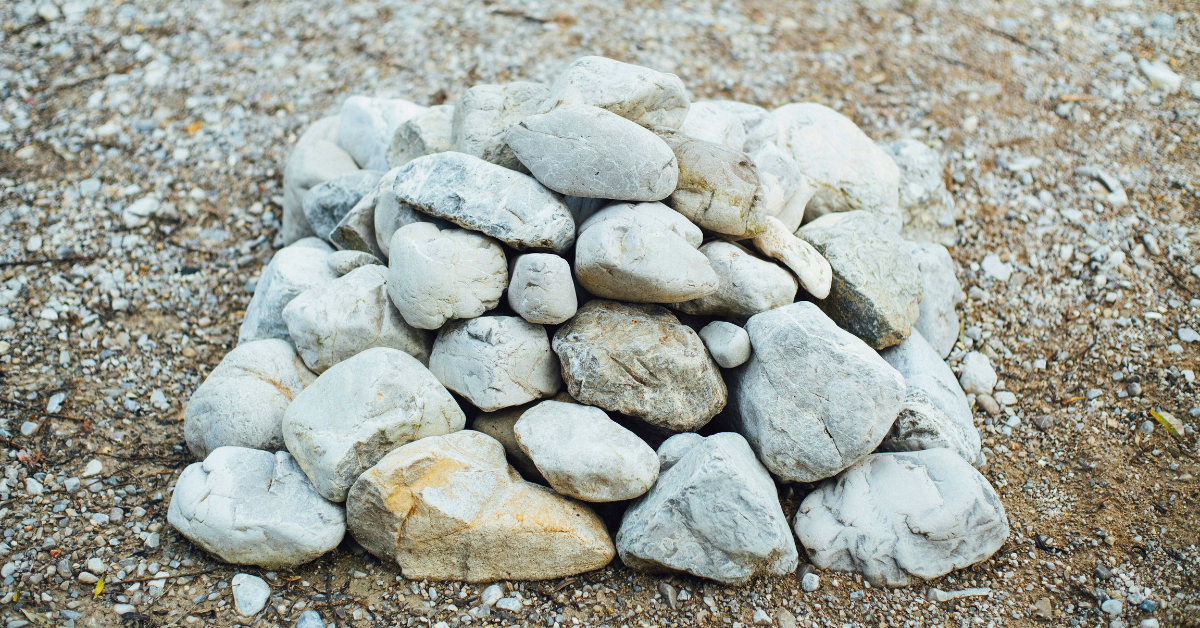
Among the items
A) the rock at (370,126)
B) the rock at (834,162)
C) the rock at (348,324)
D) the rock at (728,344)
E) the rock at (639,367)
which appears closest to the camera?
the rock at (639,367)

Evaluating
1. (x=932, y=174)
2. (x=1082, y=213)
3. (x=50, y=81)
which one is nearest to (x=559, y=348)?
(x=932, y=174)

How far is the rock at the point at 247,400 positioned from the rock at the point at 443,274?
69 cm

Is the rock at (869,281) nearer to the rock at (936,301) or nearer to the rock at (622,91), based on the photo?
the rock at (936,301)

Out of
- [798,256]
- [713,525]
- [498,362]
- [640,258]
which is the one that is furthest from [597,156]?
[713,525]

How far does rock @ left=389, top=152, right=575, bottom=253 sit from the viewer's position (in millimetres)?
3236

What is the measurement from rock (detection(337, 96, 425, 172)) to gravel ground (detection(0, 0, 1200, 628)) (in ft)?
2.43

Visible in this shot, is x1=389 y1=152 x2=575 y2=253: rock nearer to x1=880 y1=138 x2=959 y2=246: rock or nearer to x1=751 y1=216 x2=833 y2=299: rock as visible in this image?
x1=751 y1=216 x2=833 y2=299: rock

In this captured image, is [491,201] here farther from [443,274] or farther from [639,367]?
[639,367]

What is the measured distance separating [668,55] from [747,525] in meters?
3.96

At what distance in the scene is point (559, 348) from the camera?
3275 mm

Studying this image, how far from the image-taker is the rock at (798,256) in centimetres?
353

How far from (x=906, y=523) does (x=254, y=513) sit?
262 centimetres

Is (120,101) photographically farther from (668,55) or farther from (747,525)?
(747,525)

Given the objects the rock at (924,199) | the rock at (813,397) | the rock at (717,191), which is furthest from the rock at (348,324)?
the rock at (924,199)
